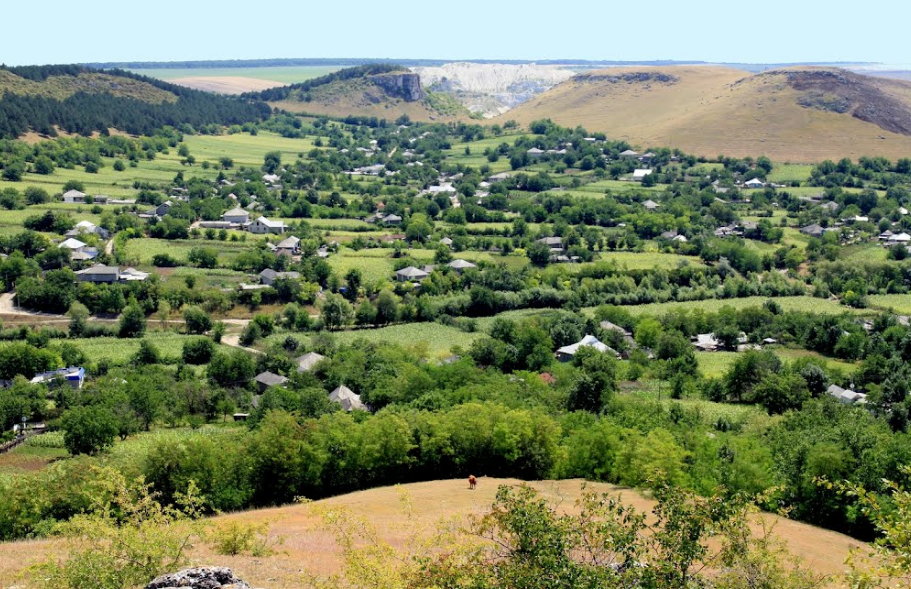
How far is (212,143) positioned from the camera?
147 meters

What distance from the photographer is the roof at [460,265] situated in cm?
7800

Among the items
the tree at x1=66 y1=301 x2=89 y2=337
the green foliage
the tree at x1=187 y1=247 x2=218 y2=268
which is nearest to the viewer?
the green foliage

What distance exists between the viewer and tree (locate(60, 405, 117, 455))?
38.9m

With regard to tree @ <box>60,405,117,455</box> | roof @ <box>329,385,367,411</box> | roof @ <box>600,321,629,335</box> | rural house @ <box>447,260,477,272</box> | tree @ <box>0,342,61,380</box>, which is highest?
tree @ <box>60,405,117,455</box>

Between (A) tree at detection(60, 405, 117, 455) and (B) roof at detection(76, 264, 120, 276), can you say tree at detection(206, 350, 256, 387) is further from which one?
(B) roof at detection(76, 264, 120, 276)

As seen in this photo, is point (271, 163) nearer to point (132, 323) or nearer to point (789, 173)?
point (132, 323)

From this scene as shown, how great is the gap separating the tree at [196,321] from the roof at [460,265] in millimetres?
24049

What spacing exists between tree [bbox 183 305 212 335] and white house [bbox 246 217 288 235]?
96.6 feet

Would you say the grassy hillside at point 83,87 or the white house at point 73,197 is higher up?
the grassy hillside at point 83,87

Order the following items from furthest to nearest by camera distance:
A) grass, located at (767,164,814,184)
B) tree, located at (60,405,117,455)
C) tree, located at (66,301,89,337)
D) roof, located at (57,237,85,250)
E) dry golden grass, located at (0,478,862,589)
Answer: grass, located at (767,164,814,184) → roof, located at (57,237,85,250) → tree, located at (66,301,89,337) → tree, located at (60,405,117,455) → dry golden grass, located at (0,478,862,589)

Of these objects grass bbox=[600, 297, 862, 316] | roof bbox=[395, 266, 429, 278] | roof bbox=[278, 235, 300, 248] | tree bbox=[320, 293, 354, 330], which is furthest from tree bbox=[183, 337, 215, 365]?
grass bbox=[600, 297, 862, 316]

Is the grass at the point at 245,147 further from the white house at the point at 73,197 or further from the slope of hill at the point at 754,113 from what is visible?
the slope of hill at the point at 754,113

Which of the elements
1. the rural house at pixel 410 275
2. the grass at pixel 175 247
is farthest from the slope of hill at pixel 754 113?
the grass at pixel 175 247

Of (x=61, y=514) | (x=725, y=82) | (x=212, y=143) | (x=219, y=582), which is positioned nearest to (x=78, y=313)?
(x=61, y=514)
